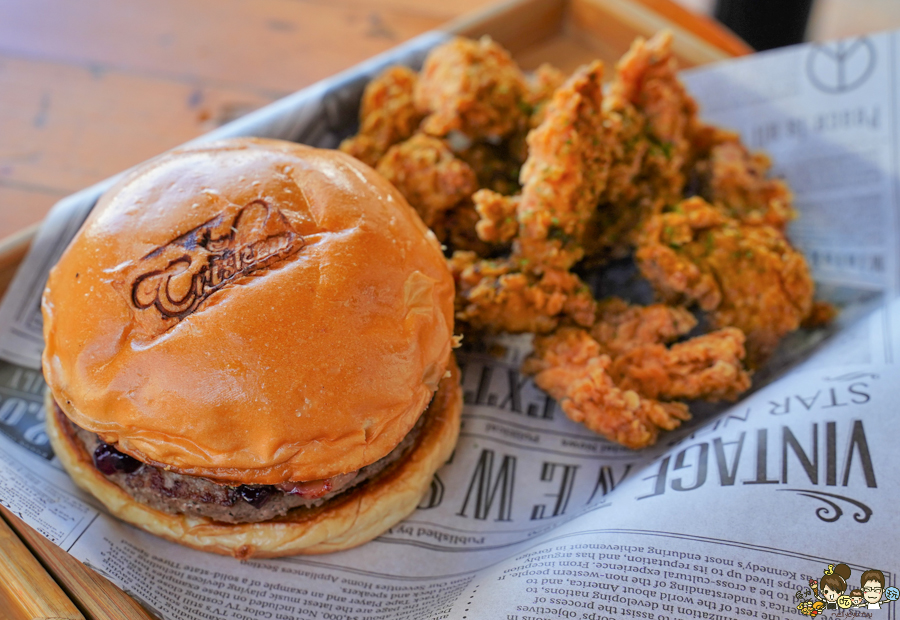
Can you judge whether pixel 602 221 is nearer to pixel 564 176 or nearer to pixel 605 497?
pixel 564 176

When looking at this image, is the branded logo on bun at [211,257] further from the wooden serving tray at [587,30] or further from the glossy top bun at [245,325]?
the wooden serving tray at [587,30]

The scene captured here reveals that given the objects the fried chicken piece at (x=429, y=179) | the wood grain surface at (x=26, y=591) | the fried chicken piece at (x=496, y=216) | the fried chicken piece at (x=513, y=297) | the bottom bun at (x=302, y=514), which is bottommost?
the wood grain surface at (x=26, y=591)

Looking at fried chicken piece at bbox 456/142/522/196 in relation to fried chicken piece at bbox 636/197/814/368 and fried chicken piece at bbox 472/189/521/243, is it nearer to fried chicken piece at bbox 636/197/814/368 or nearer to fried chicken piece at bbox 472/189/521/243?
fried chicken piece at bbox 472/189/521/243

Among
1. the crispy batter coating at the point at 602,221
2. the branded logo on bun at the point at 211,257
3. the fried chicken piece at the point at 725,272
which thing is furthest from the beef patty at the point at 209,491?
the fried chicken piece at the point at 725,272

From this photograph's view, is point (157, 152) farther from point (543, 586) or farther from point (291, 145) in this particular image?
point (543, 586)

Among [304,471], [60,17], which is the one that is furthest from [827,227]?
[60,17]

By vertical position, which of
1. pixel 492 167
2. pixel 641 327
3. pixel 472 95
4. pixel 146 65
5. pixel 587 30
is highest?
pixel 587 30

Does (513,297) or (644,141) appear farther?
(644,141)

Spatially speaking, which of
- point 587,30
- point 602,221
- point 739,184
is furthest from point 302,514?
point 587,30
